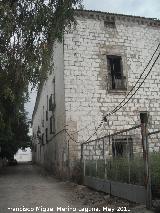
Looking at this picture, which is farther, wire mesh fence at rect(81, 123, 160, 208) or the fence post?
wire mesh fence at rect(81, 123, 160, 208)

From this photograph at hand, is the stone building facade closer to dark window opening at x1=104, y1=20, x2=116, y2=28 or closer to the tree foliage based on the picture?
dark window opening at x1=104, y1=20, x2=116, y2=28

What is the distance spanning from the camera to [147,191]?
775cm

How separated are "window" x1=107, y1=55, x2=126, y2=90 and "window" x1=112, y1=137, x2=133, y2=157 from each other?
23.1 ft

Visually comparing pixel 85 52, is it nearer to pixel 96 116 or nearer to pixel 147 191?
pixel 96 116

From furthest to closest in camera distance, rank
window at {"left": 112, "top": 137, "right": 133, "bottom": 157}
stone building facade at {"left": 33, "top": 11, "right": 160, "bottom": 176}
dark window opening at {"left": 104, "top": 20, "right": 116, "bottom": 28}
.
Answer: dark window opening at {"left": 104, "top": 20, "right": 116, "bottom": 28}
stone building facade at {"left": 33, "top": 11, "right": 160, "bottom": 176}
window at {"left": 112, "top": 137, "right": 133, "bottom": 157}

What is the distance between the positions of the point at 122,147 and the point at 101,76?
7.89 meters

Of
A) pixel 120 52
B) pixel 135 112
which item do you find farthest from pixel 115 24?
pixel 135 112

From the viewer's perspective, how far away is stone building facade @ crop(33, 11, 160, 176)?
55.1 feet

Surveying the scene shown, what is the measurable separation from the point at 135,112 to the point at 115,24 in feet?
16.3

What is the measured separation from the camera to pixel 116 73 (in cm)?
1795

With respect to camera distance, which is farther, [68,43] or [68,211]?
[68,43]

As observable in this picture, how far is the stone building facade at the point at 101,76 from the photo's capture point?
55.1 ft

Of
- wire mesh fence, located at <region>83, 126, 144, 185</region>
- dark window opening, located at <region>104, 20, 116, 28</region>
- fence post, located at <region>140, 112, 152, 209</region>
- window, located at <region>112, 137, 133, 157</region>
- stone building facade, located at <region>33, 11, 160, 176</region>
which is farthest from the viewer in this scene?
dark window opening, located at <region>104, 20, 116, 28</region>

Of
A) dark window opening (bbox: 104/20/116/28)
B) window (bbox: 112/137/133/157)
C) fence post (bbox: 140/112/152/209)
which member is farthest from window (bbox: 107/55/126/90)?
fence post (bbox: 140/112/152/209)
